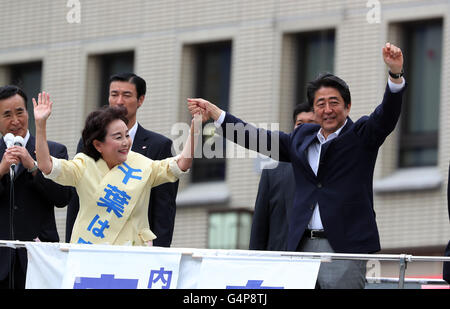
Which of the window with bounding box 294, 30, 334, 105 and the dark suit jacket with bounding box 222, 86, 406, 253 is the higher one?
the window with bounding box 294, 30, 334, 105

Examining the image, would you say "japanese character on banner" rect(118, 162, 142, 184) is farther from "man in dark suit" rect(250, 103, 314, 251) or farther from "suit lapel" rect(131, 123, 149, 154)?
"man in dark suit" rect(250, 103, 314, 251)

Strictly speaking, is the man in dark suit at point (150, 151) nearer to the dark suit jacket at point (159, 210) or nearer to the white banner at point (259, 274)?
the dark suit jacket at point (159, 210)

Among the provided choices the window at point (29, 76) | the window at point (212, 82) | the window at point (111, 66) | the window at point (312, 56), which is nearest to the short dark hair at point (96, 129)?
the window at point (312, 56)

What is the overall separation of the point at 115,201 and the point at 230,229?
9.20 meters

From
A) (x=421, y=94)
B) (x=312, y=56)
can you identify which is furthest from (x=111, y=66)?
(x=421, y=94)

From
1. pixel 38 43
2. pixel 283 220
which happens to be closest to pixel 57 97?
pixel 38 43

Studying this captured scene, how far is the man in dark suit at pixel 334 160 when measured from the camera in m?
9.98

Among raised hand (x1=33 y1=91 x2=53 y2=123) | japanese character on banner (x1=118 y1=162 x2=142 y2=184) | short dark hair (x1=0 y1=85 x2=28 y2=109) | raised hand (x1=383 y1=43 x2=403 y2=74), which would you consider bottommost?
japanese character on banner (x1=118 y1=162 x2=142 y2=184)

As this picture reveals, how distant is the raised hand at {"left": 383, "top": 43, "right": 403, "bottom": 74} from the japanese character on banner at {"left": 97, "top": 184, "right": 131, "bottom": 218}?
1.90 meters

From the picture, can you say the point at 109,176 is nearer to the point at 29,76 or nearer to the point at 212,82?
the point at 212,82

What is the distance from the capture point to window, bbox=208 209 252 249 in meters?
19.0

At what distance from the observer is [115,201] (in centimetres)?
1007

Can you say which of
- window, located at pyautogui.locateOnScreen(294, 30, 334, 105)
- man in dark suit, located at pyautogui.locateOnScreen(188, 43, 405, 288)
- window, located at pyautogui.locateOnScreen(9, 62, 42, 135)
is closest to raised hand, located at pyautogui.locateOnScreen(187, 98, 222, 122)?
man in dark suit, located at pyautogui.locateOnScreen(188, 43, 405, 288)

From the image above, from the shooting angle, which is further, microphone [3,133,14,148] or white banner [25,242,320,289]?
microphone [3,133,14,148]
